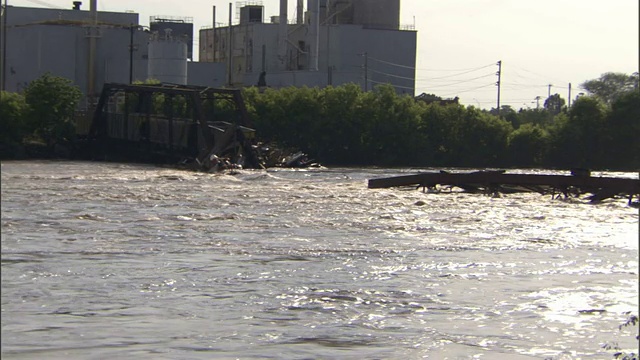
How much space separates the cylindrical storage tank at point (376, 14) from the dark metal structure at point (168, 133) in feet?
136

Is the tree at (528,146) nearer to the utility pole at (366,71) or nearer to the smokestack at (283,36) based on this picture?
the utility pole at (366,71)

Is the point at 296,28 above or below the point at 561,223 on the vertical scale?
above

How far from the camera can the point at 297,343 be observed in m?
11.3

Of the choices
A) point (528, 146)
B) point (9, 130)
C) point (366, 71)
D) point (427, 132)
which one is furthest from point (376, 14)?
point (9, 130)

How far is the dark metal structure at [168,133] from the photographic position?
52.6m

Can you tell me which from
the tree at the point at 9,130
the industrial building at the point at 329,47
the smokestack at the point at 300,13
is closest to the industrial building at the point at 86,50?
the industrial building at the point at 329,47

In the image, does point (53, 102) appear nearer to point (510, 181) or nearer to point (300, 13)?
point (510, 181)

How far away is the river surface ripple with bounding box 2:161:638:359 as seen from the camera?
10656 mm

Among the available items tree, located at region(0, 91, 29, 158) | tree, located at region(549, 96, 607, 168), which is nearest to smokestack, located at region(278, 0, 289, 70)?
tree, located at region(549, 96, 607, 168)

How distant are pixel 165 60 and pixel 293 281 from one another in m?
67.9

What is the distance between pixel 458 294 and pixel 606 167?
209ft

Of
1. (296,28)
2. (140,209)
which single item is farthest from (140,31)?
(140,209)

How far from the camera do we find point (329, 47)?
305ft

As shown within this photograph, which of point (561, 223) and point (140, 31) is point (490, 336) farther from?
point (140, 31)
